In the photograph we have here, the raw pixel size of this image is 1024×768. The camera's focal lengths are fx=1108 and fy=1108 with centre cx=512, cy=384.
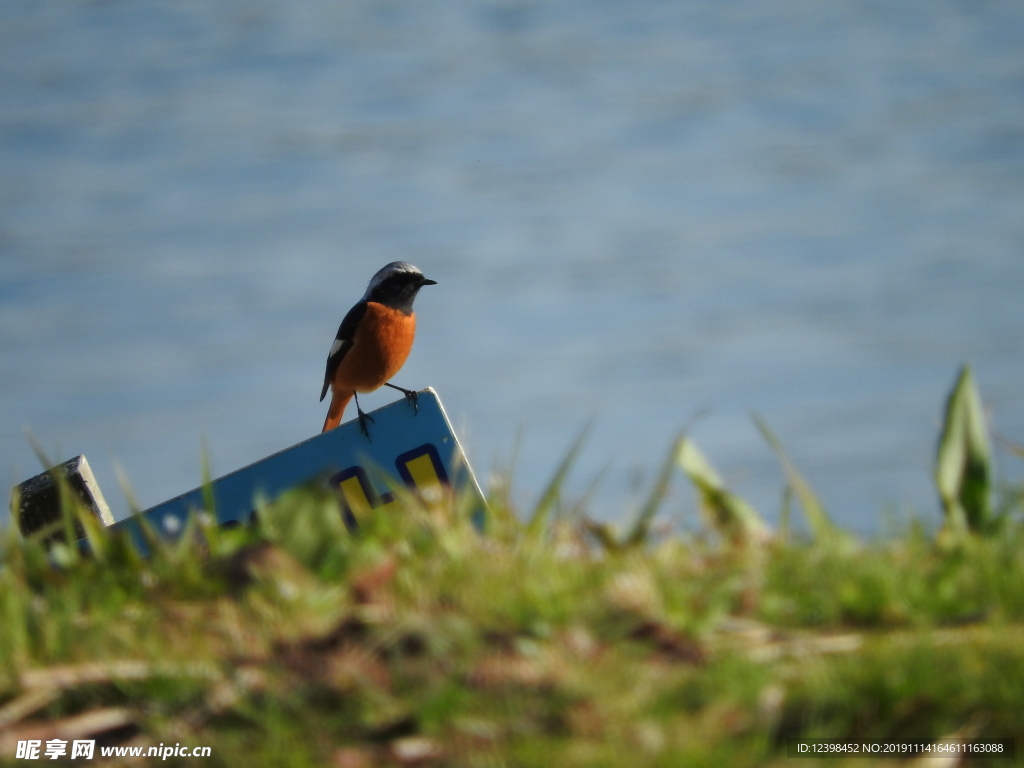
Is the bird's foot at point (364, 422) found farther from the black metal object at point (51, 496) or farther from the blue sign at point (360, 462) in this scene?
the black metal object at point (51, 496)

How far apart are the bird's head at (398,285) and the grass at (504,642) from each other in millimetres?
6444

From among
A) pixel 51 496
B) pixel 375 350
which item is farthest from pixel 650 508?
pixel 375 350

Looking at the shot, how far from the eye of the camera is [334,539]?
130 inches

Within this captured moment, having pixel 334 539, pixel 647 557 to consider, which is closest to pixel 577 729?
pixel 647 557

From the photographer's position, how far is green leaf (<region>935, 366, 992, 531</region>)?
3.71 meters

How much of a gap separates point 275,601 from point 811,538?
65.0 inches

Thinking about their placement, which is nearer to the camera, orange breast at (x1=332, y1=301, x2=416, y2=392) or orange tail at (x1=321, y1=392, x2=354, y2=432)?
orange breast at (x1=332, y1=301, x2=416, y2=392)

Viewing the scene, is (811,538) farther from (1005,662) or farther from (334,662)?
(334,662)

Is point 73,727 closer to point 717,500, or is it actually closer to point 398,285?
point 717,500

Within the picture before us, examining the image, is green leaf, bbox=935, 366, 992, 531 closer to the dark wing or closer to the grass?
the grass

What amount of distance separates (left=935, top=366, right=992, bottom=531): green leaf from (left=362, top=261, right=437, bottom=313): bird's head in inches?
252

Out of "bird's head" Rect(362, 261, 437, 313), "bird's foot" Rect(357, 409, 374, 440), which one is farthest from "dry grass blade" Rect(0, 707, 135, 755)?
"bird's head" Rect(362, 261, 437, 313)

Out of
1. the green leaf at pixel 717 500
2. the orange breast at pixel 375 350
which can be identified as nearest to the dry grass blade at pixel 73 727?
the green leaf at pixel 717 500

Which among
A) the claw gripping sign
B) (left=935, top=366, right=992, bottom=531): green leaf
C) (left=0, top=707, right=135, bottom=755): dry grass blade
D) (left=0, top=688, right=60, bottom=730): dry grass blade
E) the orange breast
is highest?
the orange breast
